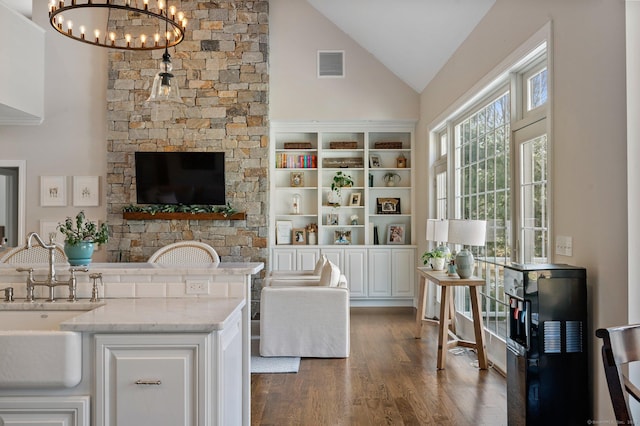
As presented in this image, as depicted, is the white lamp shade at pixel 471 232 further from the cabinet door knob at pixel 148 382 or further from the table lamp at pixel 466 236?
the cabinet door knob at pixel 148 382

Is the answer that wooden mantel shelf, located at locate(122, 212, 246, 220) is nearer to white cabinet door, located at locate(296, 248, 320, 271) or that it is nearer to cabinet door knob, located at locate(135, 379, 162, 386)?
white cabinet door, located at locate(296, 248, 320, 271)

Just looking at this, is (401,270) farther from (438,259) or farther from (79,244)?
(79,244)

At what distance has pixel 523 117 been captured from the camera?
378 centimetres

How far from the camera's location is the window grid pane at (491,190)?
163 inches

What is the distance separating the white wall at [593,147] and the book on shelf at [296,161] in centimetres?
417

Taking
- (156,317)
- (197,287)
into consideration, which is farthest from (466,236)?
(156,317)

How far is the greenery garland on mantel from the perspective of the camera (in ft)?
21.4

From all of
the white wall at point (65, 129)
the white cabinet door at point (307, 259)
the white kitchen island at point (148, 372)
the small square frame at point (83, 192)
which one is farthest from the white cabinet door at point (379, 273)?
the white kitchen island at point (148, 372)

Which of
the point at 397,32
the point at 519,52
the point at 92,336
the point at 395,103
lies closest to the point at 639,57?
the point at 519,52

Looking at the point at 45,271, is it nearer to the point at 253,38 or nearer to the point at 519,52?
the point at 519,52

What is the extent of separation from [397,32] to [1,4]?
442 cm

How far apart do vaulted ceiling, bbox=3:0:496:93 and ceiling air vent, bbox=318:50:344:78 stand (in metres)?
0.34

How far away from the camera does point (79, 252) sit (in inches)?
101

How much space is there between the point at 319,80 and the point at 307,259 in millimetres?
2480
